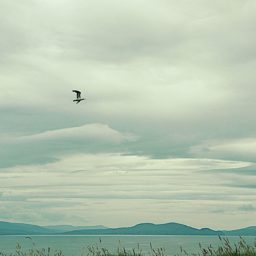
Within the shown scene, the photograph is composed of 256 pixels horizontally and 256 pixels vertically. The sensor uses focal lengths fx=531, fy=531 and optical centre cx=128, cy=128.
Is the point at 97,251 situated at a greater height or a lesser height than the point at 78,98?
lesser

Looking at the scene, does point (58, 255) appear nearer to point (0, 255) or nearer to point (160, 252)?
point (160, 252)

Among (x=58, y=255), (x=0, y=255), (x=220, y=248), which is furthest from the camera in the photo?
(x=0, y=255)

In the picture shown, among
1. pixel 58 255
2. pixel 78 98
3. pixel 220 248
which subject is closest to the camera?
pixel 78 98

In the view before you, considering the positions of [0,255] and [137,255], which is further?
[0,255]

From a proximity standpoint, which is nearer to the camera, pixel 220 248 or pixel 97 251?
pixel 220 248

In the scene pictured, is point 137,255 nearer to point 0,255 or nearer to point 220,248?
point 220,248

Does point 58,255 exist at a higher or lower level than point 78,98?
lower

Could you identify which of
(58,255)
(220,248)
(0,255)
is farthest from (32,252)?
(220,248)

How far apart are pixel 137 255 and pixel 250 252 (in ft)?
16.8

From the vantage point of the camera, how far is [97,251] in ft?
72.0

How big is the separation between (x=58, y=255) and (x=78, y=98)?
687cm

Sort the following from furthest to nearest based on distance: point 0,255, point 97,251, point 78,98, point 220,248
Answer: point 0,255, point 97,251, point 220,248, point 78,98

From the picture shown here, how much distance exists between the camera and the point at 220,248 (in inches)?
744

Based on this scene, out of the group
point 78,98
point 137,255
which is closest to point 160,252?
point 137,255
